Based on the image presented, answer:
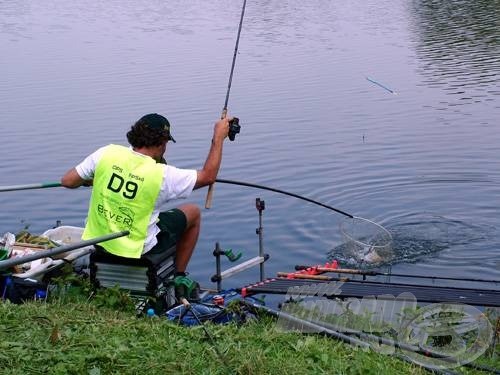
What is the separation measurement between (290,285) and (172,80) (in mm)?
14212

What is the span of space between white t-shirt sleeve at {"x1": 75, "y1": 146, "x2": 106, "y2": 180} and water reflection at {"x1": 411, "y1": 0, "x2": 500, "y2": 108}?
41.9ft

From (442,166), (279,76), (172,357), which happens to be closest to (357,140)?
(442,166)

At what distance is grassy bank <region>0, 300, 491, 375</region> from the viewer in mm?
4586

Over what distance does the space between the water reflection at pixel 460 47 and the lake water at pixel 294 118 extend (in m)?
0.08

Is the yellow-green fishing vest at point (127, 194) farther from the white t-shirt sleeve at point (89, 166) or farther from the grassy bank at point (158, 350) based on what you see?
the grassy bank at point (158, 350)

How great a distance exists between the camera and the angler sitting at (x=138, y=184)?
629 centimetres

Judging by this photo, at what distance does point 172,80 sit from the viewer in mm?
20344

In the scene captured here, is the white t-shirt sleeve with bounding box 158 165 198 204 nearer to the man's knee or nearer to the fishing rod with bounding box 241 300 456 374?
the man's knee

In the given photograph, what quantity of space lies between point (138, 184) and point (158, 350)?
1755 millimetres

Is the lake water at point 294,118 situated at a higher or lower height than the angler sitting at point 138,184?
lower

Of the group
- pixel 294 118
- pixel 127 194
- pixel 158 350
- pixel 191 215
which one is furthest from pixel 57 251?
pixel 294 118

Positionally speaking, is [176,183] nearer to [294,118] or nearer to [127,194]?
[127,194]

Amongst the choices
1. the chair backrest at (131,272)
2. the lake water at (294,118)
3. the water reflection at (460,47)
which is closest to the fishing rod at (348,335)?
the chair backrest at (131,272)

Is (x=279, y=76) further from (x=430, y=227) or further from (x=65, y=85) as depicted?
(x=430, y=227)
